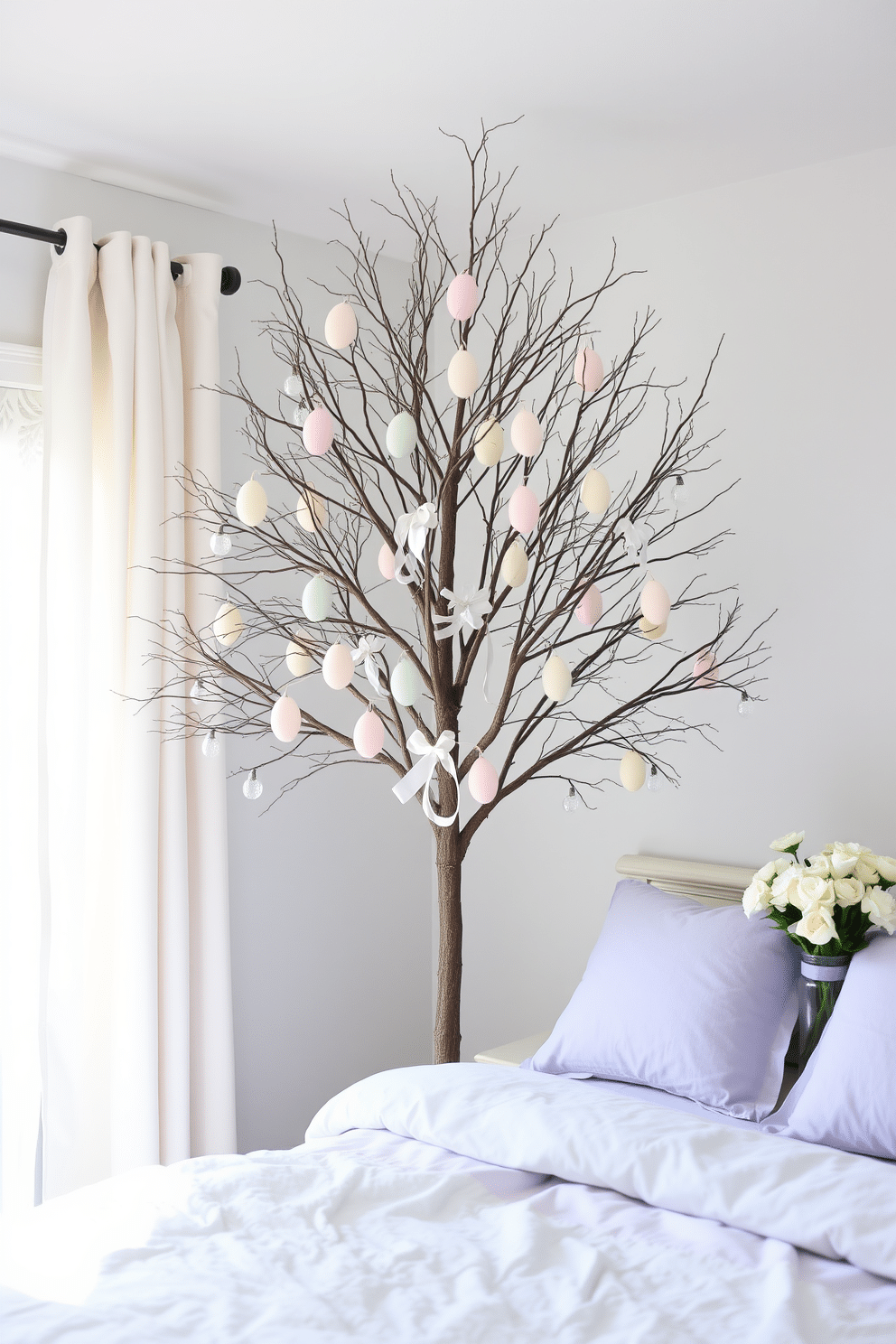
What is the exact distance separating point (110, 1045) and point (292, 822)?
79 centimetres

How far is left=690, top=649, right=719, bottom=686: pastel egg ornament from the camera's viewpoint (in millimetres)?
2496

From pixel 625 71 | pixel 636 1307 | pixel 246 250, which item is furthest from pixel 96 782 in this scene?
pixel 625 71

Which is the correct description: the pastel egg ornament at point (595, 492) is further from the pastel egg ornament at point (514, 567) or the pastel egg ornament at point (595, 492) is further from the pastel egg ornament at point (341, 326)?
the pastel egg ornament at point (341, 326)

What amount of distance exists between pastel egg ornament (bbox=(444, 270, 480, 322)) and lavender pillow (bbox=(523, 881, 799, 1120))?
1.31m

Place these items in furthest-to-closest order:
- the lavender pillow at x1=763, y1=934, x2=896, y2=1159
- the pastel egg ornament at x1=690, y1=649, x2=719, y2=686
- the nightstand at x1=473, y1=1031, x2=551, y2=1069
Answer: the nightstand at x1=473, y1=1031, x2=551, y2=1069
the pastel egg ornament at x1=690, y1=649, x2=719, y2=686
the lavender pillow at x1=763, y1=934, x2=896, y2=1159

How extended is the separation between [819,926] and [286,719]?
110 cm

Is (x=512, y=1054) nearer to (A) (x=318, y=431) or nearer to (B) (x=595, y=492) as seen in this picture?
(B) (x=595, y=492)

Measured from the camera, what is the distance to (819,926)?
223 centimetres

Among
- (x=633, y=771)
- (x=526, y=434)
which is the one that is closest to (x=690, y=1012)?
(x=633, y=771)

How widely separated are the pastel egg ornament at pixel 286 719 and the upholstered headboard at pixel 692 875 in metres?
1.02

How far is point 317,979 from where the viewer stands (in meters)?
3.27

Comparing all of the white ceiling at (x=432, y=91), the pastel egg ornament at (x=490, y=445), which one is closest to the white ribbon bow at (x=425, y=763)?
the pastel egg ornament at (x=490, y=445)

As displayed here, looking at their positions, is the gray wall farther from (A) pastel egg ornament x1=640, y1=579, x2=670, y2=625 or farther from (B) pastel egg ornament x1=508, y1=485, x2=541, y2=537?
(A) pastel egg ornament x1=640, y1=579, x2=670, y2=625

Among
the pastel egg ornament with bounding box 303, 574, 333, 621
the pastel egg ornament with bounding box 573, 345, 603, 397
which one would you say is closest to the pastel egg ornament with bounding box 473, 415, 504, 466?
the pastel egg ornament with bounding box 573, 345, 603, 397
